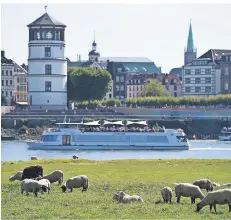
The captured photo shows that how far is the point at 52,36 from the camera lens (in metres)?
115

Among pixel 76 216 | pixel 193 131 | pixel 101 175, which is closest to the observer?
pixel 76 216

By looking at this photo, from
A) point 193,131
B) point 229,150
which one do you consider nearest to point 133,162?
point 229,150

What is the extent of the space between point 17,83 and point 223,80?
2427 cm

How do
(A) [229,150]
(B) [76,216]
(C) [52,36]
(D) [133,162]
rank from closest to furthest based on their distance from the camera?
(B) [76,216] < (D) [133,162] < (A) [229,150] < (C) [52,36]

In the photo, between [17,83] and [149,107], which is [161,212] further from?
[17,83]

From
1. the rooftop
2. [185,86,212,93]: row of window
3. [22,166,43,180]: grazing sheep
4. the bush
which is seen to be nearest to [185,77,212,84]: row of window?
[185,86,212,93]: row of window

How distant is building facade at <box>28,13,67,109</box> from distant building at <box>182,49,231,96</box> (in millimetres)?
24079

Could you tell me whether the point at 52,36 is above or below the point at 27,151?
above

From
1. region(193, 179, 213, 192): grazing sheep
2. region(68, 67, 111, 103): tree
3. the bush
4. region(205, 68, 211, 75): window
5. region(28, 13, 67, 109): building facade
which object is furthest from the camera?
region(205, 68, 211, 75): window

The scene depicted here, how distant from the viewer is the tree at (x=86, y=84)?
389 ft

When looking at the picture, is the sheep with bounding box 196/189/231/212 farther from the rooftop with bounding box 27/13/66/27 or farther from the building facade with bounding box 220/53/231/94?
the building facade with bounding box 220/53/231/94

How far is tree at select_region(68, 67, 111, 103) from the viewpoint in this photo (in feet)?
389

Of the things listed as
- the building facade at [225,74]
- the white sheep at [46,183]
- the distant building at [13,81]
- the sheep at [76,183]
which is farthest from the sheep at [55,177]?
the building facade at [225,74]

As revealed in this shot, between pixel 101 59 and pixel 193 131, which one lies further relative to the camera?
pixel 101 59
